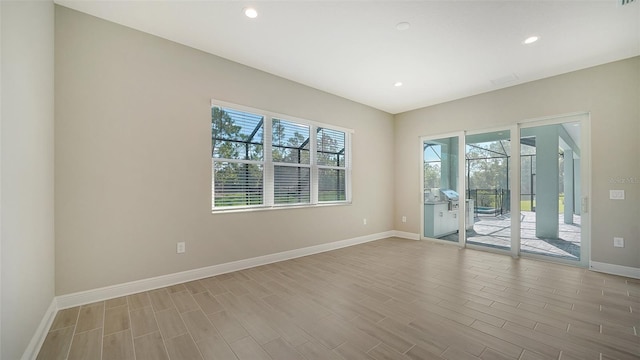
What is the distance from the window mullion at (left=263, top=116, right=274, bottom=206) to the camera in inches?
153

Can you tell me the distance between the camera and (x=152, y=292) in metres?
2.78

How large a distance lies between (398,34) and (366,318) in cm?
303

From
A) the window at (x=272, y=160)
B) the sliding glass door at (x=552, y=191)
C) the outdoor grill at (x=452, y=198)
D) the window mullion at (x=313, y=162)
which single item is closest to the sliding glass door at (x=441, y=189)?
the outdoor grill at (x=452, y=198)

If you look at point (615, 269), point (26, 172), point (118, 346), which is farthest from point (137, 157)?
point (615, 269)

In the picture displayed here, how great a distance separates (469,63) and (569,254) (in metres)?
3.30

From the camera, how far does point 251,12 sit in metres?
2.57

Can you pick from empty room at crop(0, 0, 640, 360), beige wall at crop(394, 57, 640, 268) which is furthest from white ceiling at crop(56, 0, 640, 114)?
beige wall at crop(394, 57, 640, 268)

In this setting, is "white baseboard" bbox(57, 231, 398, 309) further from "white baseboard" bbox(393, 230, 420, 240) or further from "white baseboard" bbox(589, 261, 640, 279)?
"white baseboard" bbox(589, 261, 640, 279)

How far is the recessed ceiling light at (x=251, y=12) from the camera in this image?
2533 mm

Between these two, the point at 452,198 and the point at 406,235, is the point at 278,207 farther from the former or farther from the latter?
the point at 452,198

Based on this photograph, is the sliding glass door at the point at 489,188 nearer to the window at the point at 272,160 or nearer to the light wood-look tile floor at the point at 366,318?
the light wood-look tile floor at the point at 366,318

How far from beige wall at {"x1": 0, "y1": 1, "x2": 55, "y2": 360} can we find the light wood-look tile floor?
42cm

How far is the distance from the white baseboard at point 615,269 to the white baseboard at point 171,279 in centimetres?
388

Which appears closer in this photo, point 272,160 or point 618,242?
point 618,242
